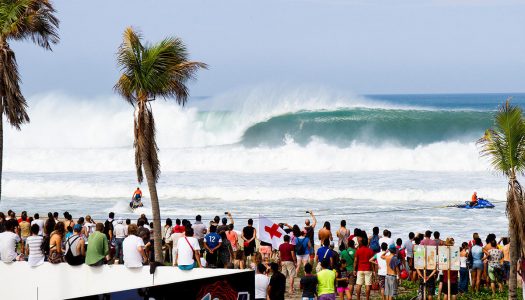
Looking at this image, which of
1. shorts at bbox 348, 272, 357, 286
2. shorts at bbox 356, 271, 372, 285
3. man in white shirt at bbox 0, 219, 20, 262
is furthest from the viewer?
shorts at bbox 348, 272, 357, 286

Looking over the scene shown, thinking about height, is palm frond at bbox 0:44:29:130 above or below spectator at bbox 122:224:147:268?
above

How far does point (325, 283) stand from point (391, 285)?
2.42 meters

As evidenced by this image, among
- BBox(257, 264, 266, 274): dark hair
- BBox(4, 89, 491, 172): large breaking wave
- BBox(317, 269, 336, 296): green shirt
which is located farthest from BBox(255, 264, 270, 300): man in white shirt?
BBox(4, 89, 491, 172): large breaking wave

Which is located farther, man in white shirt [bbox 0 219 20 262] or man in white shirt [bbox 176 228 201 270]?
man in white shirt [bbox 0 219 20 262]

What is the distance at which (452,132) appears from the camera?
6391cm

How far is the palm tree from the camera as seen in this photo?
46.8 ft

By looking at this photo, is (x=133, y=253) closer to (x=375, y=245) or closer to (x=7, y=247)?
(x=7, y=247)

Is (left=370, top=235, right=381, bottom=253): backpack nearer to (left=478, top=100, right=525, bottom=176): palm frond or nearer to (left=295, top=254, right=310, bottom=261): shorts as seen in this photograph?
(left=295, top=254, right=310, bottom=261): shorts

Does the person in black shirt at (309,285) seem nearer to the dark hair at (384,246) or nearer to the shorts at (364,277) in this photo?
the dark hair at (384,246)

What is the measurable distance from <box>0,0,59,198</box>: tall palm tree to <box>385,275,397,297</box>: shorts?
8.65 m

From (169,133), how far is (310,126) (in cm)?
1006

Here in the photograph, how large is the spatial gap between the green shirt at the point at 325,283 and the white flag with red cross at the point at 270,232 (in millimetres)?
3588

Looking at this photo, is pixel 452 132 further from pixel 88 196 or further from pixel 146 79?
pixel 146 79

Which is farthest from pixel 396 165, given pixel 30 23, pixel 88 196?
pixel 30 23
